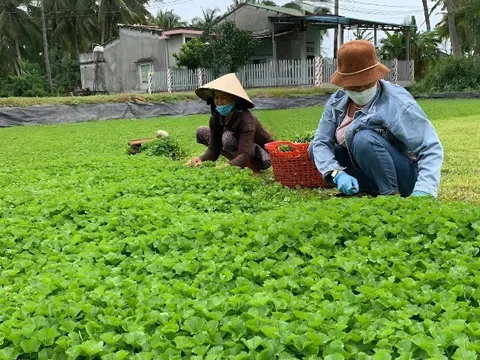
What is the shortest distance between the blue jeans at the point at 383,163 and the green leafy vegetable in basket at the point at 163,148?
400 centimetres

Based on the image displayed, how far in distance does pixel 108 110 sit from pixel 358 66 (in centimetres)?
1828

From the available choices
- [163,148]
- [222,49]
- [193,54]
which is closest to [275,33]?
[222,49]

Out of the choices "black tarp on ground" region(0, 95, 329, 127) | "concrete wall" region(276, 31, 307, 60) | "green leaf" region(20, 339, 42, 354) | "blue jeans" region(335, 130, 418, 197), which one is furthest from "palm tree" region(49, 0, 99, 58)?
"green leaf" region(20, 339, 42, 354)

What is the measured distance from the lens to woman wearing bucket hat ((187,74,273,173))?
5.26 m

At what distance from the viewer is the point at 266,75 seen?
2494 cm

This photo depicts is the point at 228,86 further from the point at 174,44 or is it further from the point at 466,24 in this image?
the point at 466,24

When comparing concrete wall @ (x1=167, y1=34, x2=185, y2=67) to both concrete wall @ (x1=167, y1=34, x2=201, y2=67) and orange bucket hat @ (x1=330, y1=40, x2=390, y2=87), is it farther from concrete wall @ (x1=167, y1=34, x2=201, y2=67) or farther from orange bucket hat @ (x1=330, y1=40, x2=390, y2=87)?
orange bucket hat @ (x1=330, y1=40, x2=390, y2=87)

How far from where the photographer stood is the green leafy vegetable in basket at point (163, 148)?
755cm

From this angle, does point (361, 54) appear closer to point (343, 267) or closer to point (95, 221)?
point (343, 267)

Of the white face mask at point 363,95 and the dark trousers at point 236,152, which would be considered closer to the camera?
the white face mask at point 363,95

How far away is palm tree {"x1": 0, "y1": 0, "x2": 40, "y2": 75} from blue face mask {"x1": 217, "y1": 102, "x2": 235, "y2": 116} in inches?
1381

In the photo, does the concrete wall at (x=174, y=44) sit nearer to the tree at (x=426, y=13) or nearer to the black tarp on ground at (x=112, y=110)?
the black tarp on ground at (x=112, y=110)

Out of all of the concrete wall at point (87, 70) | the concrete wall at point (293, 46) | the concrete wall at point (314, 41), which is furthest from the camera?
the concrete wall at point (87, 70)

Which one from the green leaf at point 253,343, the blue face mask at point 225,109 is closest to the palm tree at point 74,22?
the blue face mask at point 225,109
